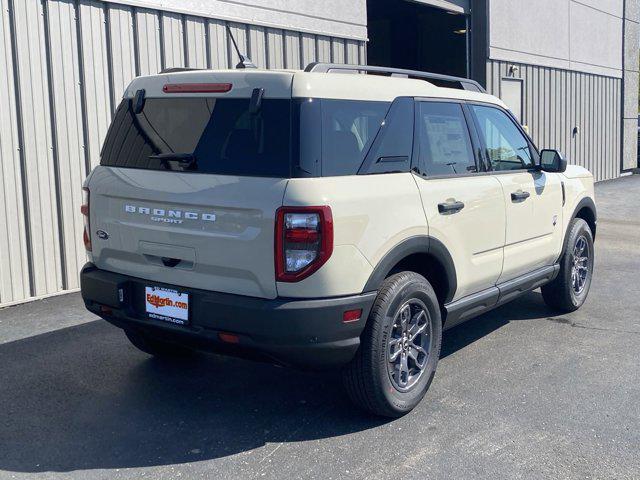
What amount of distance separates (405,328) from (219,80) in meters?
1.80

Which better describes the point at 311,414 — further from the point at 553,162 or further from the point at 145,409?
the point at 553,162

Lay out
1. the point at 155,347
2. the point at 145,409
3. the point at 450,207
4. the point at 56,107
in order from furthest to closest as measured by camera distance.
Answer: the point at 56,107 → the point at 155,347 → the point at 450,207 → the point at 145,409

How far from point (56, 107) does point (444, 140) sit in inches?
166

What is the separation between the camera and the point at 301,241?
151 inches

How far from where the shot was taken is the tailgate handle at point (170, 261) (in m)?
4.23

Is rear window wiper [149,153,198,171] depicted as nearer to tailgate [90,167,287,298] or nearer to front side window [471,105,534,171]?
tailgate [90,167,287,298]

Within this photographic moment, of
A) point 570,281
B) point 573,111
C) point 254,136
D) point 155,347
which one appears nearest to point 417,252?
point 254,136

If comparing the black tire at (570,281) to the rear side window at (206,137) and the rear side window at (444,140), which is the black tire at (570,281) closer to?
the rear side window at (444,140)

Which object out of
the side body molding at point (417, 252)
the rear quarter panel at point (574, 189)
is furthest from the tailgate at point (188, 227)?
the rear quarter panel at point (574, 189)

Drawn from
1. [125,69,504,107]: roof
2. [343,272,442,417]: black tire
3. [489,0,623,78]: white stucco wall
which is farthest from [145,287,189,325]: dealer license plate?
[489,0,623,78]: white stucco wall

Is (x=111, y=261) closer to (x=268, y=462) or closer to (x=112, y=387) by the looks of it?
(x=112, y=387)

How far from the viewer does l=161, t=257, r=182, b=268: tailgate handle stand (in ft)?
13.9

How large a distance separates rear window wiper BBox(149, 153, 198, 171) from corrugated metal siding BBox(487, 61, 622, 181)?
11.1 meters

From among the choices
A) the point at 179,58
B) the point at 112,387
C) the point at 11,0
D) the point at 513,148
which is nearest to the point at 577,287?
the point at 513,148
